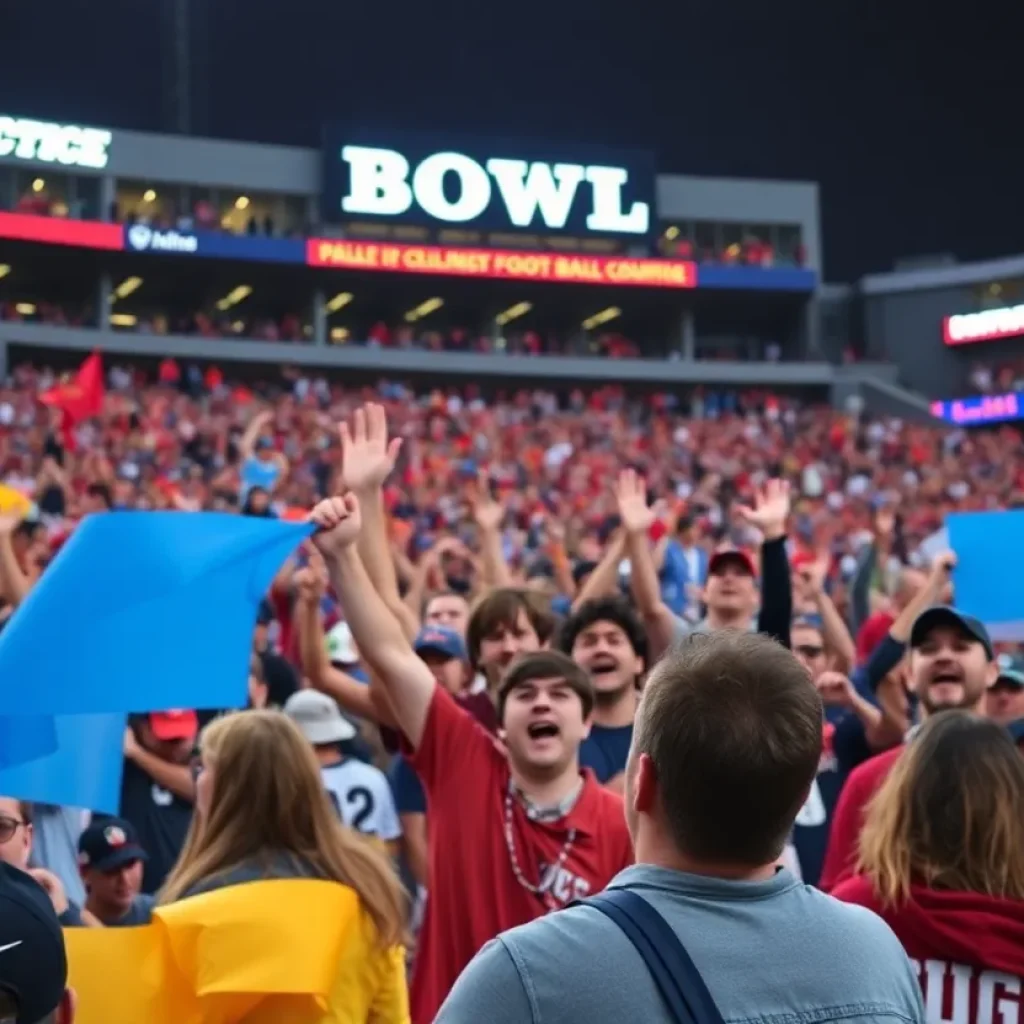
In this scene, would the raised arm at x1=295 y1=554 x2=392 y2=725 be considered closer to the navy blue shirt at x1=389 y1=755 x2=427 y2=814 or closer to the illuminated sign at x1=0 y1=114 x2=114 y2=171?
the navy blue shirt at x1=389 y1=755 x2=427 y2=814

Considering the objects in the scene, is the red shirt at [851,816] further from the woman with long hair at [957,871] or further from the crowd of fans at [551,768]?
the woman with long hair at [957,871]

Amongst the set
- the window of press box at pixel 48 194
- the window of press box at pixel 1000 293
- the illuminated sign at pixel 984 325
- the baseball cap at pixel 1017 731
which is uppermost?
the window of press box at pixel 48 194

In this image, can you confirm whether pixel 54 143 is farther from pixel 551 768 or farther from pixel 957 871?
pixel 957 871

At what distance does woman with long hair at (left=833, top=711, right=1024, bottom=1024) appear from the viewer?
3.15 metres

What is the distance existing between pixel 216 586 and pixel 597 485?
21.5 meters

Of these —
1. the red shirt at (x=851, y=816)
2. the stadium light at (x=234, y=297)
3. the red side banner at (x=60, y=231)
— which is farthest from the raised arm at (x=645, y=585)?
the stadium light at (x=234, y=297)

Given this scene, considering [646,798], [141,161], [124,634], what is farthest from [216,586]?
[141,161]

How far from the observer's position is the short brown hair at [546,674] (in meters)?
4.09

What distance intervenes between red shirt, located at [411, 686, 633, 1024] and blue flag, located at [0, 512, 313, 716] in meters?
0.86

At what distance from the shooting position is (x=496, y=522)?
25.7ft

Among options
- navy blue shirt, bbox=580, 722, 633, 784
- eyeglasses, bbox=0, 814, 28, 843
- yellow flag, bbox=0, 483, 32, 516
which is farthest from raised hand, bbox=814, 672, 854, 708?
yellow flag, bbox=0, 483, 32, 516

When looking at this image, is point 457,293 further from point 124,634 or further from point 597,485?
point 124,634

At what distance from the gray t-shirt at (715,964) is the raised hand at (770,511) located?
3.42 meters

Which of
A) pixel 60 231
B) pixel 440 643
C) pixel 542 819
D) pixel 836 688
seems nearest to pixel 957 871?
pixel 542 819
